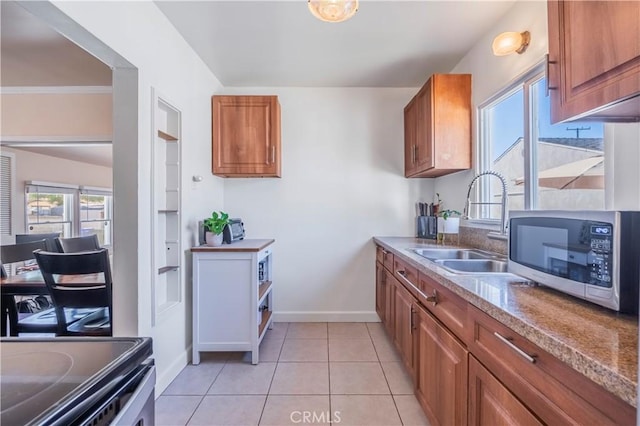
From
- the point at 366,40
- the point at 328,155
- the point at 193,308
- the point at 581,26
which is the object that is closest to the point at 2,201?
the point at 193,308

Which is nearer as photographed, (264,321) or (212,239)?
(212,239)

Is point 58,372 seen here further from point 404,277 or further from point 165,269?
point 404,277

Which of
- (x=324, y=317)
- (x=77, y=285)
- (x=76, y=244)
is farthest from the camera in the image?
(x=324, y=317)

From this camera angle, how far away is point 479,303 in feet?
3.37

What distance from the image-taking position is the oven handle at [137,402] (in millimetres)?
694

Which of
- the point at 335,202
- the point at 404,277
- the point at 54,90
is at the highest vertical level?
the point at 54,90

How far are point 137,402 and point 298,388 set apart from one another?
151 cm

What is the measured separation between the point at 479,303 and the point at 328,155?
252 cm

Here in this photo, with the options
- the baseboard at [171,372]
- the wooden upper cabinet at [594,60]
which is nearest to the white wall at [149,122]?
the baseboard at [171,372]

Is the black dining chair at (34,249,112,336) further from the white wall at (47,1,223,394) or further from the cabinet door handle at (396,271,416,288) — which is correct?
the cabinet door handle at (396,271,416,288)

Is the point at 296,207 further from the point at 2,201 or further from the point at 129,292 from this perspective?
the point at 2,201

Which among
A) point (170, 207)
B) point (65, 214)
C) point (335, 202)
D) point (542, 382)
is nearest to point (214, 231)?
point (170, 207)

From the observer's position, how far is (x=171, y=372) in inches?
84.1

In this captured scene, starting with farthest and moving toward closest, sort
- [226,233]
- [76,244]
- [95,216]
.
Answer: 1. [95,216]
2. [76,244]
3. [226,233]
